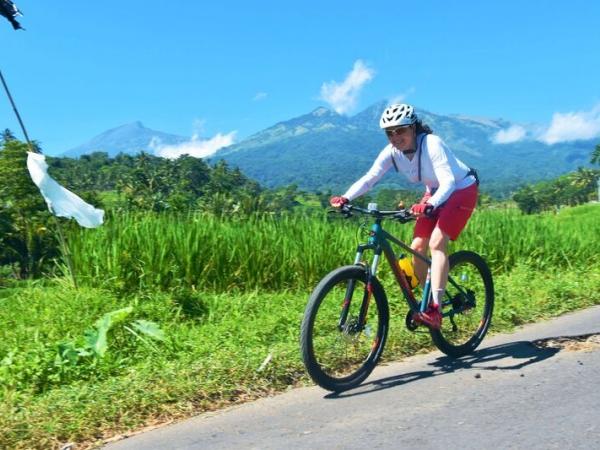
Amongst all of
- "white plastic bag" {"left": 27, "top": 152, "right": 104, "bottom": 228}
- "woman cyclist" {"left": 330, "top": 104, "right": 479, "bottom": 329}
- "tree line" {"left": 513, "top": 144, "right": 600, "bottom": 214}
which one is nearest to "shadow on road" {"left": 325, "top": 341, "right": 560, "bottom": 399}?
"woman cyclist" {"left": 330, "top": 104, "right": 479, "bottom": 329}

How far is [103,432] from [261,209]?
5873 mm

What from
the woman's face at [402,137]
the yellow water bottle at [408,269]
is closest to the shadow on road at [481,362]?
the yellow water bottle at [408,269]

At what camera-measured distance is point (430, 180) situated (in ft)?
13.9

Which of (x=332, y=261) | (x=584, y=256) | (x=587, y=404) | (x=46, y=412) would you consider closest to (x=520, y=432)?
(x=587, y=404)

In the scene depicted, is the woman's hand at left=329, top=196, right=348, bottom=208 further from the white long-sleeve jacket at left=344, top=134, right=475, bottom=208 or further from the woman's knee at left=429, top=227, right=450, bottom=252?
the woman's knee at left=429, top=227, right=450, bottom=252

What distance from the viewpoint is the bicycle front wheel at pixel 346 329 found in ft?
12.1

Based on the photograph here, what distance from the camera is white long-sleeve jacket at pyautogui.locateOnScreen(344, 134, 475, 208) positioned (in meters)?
3.97

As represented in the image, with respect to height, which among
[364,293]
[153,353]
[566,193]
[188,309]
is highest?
[364,293]

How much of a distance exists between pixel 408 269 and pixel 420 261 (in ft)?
0.43

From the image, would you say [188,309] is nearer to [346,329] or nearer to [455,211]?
[346,329]

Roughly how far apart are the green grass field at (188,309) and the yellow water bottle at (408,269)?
21.3 inches

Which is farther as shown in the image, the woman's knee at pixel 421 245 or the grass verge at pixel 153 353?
the woman's knee at pixel 421 245

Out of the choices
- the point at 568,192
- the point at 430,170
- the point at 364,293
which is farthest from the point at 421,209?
the point at 568,192

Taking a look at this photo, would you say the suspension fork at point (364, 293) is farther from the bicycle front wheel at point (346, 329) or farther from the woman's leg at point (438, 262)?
the woman's leg at point (438, 262)
